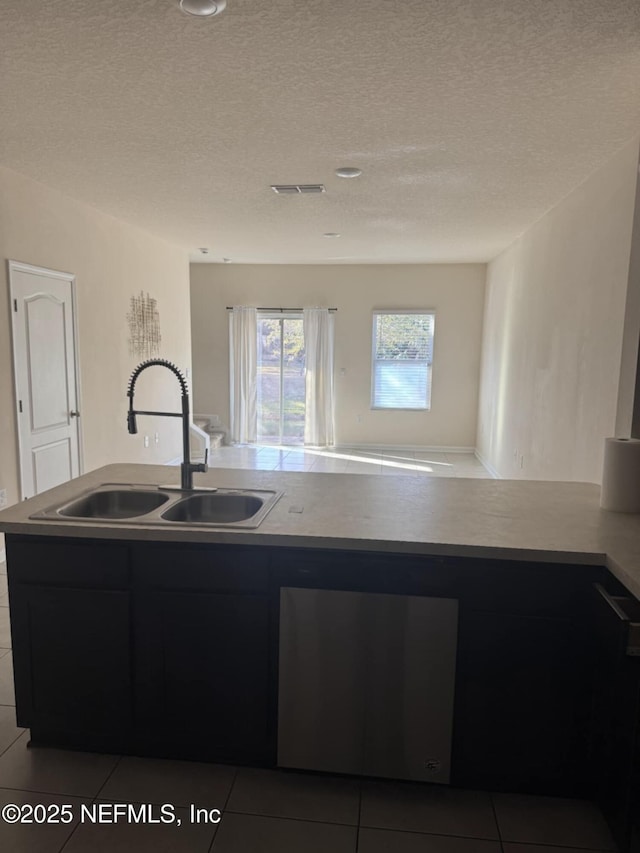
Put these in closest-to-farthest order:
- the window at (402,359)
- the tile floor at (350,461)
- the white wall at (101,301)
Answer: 1. the white wall at (101,301)
2. the tile floor at (350,461)
3. the window at (402,359)

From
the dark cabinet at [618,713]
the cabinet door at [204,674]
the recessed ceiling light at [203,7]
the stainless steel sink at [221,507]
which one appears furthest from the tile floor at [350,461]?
the recessed ceiling light at [203,7]

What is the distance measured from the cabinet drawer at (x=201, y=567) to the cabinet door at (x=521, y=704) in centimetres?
70

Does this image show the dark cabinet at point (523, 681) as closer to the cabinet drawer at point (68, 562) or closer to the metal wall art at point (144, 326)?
the cabinet drawer at point (68, 562)

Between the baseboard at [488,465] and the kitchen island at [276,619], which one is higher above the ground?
the kitchen island at [276,619]

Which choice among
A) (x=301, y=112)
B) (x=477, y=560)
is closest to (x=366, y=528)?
(x=477, y=560)

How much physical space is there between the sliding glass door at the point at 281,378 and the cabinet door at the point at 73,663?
6.75 metres

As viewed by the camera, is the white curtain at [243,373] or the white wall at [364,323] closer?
the white wall at [364,323]

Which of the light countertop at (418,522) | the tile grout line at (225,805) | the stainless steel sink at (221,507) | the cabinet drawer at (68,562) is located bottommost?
the tile grout line at (225,805)

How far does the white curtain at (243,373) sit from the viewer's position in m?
8.56

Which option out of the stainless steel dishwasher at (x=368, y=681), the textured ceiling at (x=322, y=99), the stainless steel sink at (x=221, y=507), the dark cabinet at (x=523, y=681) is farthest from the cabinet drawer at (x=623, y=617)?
the textured ceiling at (x=322, y=99)

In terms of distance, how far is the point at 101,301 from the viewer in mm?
5219

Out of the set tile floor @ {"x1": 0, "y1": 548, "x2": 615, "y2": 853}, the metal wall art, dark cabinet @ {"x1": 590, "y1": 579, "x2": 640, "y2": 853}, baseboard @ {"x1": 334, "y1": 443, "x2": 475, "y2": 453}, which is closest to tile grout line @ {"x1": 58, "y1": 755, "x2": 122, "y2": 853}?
tile floor @ {"x1": 0, "y1": 548, "x2": 615, "y2": 853}

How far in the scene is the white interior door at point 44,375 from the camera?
4.04 meters

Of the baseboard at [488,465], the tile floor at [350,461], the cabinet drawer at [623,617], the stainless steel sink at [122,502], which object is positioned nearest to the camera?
the cabinet drawer at [623,617]
